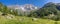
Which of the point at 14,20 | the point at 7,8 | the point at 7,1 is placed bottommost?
the point at 14,20

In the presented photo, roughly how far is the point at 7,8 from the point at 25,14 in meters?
0.48

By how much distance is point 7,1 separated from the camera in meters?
2.86

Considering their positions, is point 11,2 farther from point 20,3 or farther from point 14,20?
point 14,20

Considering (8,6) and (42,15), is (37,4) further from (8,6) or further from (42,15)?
(8,6)

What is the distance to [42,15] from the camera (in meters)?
2.84

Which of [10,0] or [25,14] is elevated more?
[10,0]

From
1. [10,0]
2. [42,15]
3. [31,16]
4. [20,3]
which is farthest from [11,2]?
[42,15]

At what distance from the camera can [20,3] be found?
2.88 meters

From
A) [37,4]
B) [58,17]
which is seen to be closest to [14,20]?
[37,4]

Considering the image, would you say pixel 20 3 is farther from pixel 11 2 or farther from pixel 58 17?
pixel 58 17

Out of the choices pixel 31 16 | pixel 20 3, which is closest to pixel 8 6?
pixel 20 3

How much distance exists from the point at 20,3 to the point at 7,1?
0.33 metres

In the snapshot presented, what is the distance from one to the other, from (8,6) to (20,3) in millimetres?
314

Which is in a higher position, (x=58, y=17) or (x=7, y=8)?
(x=7, y=8)
